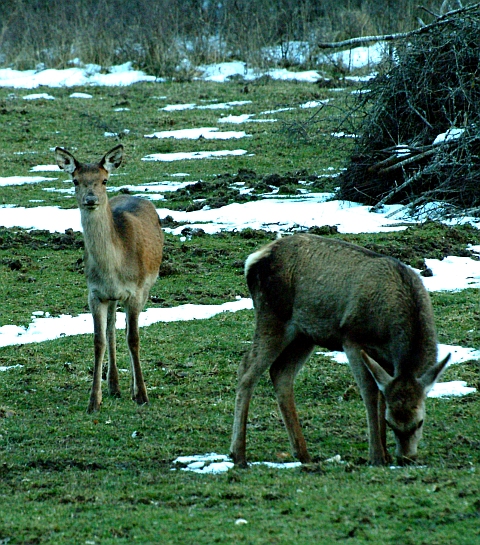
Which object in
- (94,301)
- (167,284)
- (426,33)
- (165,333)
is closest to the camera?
(94,301)

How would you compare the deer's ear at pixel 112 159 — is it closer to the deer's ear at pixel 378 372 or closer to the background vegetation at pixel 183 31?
the deer's ear at pixel 378 372

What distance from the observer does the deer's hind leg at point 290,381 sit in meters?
7.00

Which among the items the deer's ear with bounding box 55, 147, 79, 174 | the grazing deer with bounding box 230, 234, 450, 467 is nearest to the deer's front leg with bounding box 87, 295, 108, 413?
the deer's ear with bounding box 55, 147, 79, 174

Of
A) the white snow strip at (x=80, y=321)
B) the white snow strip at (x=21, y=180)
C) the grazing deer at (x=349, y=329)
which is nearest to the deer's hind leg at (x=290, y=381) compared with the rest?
the grazing deer at (x=349, y=329)

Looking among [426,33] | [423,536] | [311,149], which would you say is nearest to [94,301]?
[423,536]

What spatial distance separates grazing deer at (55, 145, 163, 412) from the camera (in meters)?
8.84

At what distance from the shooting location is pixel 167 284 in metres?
12.9

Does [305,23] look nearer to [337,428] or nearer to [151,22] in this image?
[151,22]

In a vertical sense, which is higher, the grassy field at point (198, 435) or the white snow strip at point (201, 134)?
the white snow strip at point (201, 134)

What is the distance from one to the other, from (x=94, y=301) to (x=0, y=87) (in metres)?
22.8

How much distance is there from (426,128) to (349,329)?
10996mm

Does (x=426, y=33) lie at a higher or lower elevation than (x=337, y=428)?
higher

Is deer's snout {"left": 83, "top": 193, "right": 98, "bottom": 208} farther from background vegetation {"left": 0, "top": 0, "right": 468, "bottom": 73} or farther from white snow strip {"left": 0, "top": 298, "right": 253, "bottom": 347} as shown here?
background vegetation {"left": 0, "top": 0, "right": 468, "bottom": 73}

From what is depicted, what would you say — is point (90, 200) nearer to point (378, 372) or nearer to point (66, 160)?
point (66, 160)
